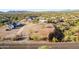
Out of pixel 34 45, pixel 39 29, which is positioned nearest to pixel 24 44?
pixel 34 45

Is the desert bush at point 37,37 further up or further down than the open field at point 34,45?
further up

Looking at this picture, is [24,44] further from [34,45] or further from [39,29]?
[39,29]

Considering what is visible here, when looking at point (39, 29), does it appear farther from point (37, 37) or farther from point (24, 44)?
point (24, 44)

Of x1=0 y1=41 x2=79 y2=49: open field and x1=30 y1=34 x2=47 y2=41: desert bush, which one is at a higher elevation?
x1=30 y1=34 x2=47 y2=41: desert bush

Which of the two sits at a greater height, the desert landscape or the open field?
the desert landscape

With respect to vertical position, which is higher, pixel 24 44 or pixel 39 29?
pixel 39 29
